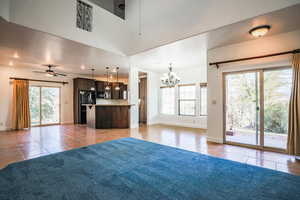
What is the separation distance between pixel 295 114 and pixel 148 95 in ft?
18.6

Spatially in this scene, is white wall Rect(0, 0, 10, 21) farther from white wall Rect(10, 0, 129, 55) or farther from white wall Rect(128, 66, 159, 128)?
white wall Rect(128, 66, 159, 128)

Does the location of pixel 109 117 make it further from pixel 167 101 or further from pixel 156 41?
pixel 156 41

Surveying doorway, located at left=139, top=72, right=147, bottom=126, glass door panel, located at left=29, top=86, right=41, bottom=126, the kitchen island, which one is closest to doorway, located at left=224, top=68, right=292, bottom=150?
the kitchen island

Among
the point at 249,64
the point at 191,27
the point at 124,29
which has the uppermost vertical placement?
the point at 124,29

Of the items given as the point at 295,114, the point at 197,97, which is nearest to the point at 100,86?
the point at 197,97

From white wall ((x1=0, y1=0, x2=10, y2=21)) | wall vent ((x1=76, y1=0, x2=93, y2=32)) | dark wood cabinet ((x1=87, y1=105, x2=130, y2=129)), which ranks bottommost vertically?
dark wood cabinet ((x1=87, y1=105, x2=130, y2=129))

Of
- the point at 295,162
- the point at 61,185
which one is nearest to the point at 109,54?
the point at 61,185

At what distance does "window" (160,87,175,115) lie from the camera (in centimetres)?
782

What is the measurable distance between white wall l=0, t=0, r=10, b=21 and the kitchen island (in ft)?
13.7

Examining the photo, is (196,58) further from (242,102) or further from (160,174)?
(160,174)

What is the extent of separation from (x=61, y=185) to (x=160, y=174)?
→ 4.81 feet

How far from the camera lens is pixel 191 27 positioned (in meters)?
3.47

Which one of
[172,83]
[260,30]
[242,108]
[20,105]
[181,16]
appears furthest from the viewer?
[20,105]

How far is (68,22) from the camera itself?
3.59 metres
